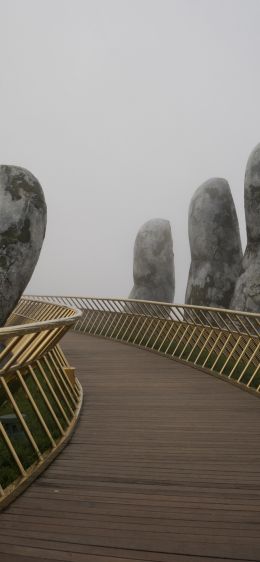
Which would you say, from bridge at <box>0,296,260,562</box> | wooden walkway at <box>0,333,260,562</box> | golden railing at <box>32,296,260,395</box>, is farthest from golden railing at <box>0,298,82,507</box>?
golden railing at <box>32,296,260,395</box>

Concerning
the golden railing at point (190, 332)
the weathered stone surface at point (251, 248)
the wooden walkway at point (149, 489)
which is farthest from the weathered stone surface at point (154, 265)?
the wooden walkway at point (149, 489)

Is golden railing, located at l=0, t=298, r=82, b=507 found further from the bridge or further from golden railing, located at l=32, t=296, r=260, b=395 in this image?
golden railing, located at l=32, t=296, r=260, b=395

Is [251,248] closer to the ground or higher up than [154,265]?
higher up

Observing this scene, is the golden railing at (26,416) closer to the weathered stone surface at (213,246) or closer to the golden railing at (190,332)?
the golden railing at (190,332)

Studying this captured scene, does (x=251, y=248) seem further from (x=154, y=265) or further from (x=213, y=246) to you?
(x=154, y=265)

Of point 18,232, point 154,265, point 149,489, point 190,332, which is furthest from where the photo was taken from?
point 154,265

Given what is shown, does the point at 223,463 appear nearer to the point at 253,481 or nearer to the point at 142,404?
the point at 253,481

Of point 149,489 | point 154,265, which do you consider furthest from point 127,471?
point 154,265

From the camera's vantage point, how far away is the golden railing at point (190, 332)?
10.3 meters

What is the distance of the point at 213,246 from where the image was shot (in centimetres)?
1742

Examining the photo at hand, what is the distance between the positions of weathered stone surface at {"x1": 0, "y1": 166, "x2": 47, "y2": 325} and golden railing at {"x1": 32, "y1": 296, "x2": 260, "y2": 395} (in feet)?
9.12

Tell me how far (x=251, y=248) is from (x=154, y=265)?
5.48 meters

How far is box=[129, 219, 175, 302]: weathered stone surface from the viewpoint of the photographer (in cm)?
2025

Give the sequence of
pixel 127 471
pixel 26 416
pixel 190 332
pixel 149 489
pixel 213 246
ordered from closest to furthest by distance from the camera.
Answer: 1. pixel 149 489
2. pixel 127 471
3. pixel 26 416
4. pixel 190 332
5. pixel 213 246
